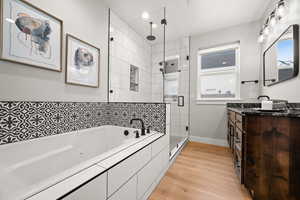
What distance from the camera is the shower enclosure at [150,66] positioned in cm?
226

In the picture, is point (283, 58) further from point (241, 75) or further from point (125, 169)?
point (125, 169)

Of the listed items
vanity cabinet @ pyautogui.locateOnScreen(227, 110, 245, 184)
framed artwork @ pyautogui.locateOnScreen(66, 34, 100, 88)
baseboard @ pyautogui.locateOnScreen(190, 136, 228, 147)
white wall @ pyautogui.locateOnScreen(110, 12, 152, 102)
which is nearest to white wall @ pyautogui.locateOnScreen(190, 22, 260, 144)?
baseboard @ pyautogui.locateOnScreen(190, 136, 228, 147)

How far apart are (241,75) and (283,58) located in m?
0.98

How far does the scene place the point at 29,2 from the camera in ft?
3.71

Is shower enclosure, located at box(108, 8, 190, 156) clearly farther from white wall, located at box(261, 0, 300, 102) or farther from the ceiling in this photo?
white wall, located at box(261, 0, 300, 102)

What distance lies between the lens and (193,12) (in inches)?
86.4

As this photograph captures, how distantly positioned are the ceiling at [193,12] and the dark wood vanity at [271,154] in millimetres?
1959

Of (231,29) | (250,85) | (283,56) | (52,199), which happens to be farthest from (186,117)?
(52,199)

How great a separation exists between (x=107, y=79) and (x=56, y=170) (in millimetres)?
1413

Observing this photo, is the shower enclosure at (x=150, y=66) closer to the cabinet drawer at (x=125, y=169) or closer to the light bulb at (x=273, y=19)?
the cabinet drawer at (x=125, y=169)

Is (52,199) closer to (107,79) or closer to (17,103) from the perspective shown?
(17,103)

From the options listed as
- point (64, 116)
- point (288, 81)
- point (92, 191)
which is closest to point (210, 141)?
point (288, 81)

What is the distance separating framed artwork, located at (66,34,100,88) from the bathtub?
2.29ft

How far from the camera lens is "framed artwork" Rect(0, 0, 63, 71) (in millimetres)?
1014
